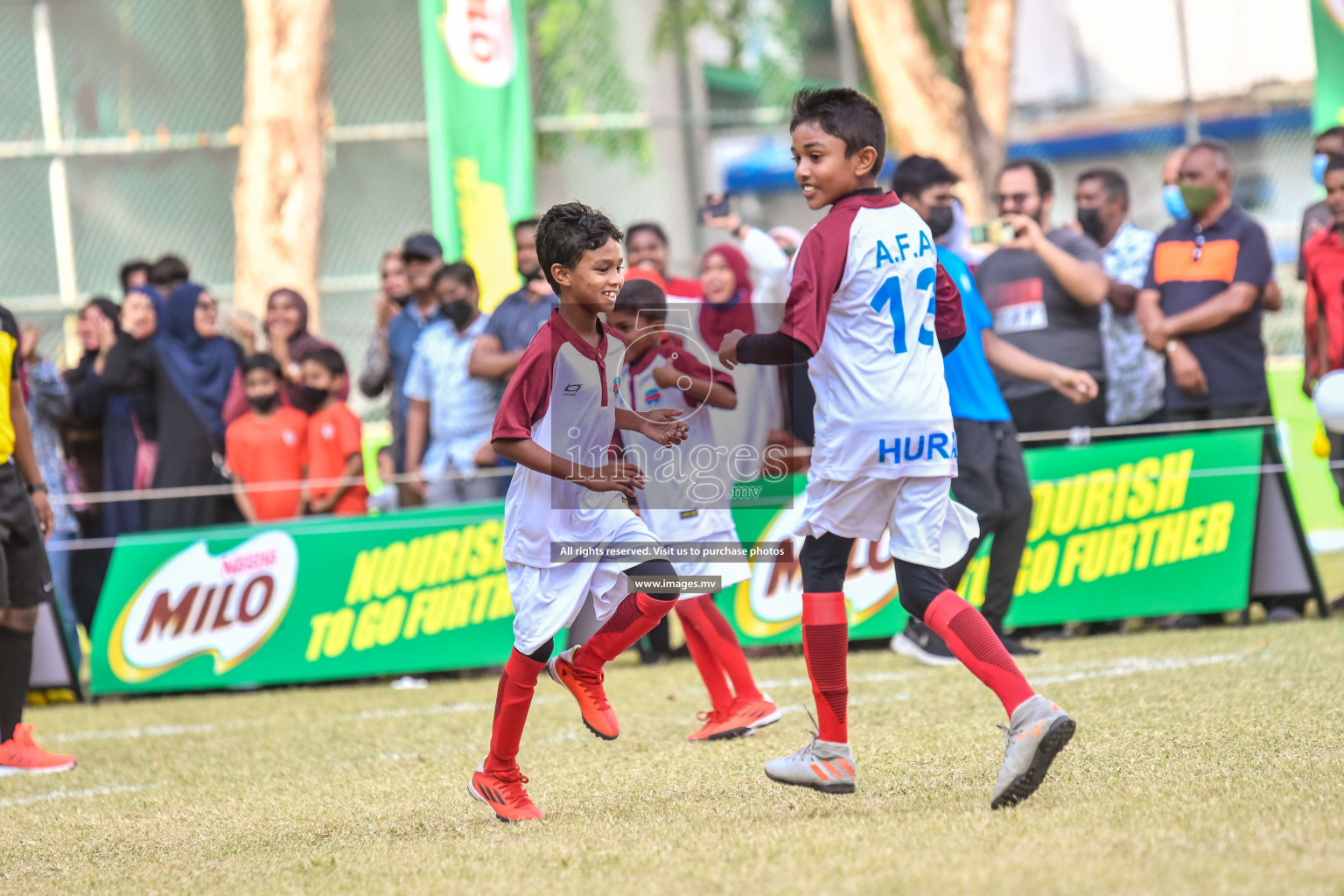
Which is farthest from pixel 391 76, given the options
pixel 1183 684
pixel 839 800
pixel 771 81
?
pixel 839 800

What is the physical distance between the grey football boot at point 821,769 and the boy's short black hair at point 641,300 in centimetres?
235

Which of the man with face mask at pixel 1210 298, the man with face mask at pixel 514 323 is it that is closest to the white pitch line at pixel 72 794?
the man with face mask at pixel 514 323

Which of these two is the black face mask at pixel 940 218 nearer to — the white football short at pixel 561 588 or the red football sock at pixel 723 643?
the red football sock at pixel 723 643

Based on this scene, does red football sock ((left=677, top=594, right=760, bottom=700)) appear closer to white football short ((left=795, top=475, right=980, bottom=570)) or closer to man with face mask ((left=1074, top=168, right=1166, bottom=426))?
white football short ((left=795, top=475, right=980, bottom=570))

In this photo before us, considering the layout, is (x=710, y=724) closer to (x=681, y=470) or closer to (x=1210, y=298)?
(x=681, y=470)

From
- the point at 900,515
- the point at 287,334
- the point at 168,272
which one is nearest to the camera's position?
the point at 900,515

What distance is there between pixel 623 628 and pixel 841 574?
684 mm

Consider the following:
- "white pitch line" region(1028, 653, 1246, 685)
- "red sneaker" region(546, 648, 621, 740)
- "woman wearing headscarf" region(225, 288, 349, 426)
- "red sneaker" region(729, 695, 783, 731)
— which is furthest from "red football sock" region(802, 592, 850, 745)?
"woman wearing headscarf" region(225, 288, 349, 426)

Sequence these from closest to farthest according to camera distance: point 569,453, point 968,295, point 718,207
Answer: point 569,453, point 968,295, point 718,207

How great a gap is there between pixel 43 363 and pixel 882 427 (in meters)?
6.92

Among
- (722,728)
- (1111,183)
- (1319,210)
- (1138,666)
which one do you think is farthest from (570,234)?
(1319,210)

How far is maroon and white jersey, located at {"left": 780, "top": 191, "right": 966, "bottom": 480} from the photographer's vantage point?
164 inches

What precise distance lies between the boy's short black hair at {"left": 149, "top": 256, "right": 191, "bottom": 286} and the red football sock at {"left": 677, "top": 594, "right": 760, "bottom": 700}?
581 centimetres

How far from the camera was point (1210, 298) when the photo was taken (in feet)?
26.6
